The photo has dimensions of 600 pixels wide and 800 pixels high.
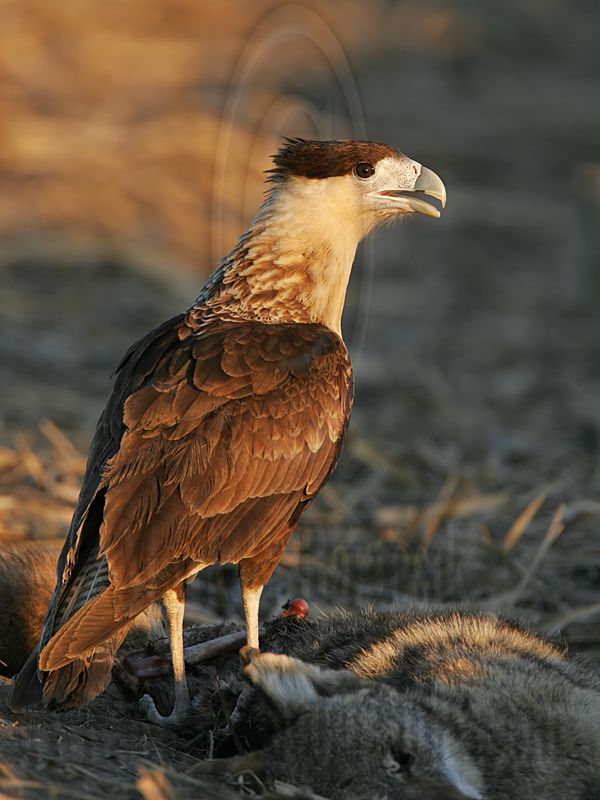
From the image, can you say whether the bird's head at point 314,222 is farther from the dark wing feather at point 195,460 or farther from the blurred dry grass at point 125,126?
the blurred dry grass at point 125,126

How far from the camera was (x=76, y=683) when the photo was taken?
14.8 ft

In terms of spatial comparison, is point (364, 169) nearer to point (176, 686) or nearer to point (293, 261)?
point (293, 261)

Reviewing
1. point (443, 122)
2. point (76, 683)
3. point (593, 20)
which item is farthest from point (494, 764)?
point (593, 20)

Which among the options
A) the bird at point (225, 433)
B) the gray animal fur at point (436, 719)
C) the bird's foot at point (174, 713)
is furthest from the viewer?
the bird's foot at point (174, 713)

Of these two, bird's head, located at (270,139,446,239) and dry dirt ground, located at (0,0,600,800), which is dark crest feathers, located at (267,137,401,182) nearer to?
bird's head, located at (270,139,446,239)

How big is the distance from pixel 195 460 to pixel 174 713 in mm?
903

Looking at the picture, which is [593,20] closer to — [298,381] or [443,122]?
[443,122]

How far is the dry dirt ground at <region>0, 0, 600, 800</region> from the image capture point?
21.9ft

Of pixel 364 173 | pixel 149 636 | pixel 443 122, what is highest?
pixel 443 122

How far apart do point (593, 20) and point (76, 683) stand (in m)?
28.4

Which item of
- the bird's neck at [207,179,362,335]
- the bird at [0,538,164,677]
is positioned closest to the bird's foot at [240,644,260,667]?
the bird at [0,538,164,677]

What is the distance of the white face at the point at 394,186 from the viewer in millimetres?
5934

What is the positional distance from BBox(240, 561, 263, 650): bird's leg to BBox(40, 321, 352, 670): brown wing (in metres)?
0.14

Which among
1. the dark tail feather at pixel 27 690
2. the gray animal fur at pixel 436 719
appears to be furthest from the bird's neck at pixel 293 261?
the dark tail feather at pixel 27 690
